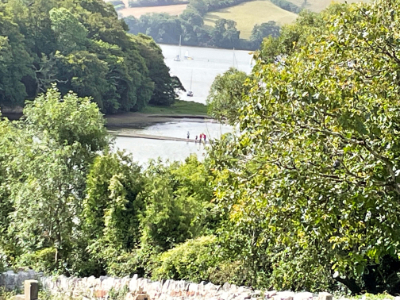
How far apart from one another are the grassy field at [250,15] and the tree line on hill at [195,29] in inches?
101

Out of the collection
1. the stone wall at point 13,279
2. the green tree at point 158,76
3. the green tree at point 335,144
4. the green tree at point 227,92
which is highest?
the green tree at point 335,144

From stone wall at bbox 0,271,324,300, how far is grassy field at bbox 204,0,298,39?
164 meters

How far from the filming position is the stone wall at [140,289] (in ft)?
38.9

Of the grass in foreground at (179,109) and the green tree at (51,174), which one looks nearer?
the green tree at (51,174)

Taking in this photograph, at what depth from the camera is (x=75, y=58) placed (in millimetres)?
71062

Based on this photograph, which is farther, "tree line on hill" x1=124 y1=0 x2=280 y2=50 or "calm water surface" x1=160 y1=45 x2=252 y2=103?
"tree line on hill" x1=124 y1=0 x2=280 y2=50

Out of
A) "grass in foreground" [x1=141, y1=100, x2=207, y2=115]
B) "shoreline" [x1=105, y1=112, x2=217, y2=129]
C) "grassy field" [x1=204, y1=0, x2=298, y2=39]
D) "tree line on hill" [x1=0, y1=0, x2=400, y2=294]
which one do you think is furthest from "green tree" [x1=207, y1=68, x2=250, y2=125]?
"grassy field" [x1=204, y1=0, x2=298, y2=39]

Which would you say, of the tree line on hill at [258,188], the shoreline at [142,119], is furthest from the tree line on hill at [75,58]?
the tree line on hill at [258,188]

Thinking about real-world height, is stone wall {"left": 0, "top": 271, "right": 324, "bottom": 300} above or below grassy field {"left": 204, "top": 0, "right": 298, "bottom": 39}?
below

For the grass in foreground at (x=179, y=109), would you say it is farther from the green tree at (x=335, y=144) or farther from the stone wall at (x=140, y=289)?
the green tree at (x=335, y=144)

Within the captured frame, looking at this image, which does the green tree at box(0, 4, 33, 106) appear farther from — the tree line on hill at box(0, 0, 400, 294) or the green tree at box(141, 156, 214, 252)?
the green tree at box(141, 156, 214, 252)

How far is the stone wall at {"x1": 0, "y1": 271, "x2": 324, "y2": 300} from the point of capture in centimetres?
1186

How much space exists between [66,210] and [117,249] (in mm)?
1988

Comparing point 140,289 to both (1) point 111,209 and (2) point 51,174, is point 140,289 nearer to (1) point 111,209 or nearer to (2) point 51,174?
(1) point 111,209
